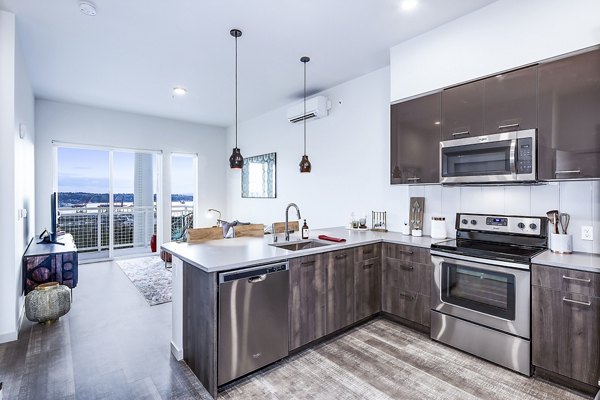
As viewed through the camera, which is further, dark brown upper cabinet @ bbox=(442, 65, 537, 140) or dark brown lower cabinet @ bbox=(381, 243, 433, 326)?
dark brown lower cabinet @ bbox=(381, 243, 433, 326)

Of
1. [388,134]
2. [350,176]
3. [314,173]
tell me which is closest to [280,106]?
[314,173]

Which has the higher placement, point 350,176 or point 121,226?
point 350,176

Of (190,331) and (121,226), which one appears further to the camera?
(121,226)

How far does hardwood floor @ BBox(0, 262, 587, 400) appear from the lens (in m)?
2.13

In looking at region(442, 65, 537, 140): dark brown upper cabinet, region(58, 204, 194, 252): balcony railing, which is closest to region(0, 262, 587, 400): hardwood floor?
region(442, 65, 537, 140): dark brown upper cabinet

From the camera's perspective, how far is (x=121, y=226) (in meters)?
6.50

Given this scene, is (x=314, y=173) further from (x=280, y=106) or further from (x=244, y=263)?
(x=244, y=263)

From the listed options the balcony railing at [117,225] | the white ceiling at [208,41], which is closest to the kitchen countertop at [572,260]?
the white ceiling at [208,41]

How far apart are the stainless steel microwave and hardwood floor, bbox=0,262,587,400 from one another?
154 centimetres

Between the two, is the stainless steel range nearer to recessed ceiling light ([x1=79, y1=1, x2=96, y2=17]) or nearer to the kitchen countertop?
the kitchen countertop

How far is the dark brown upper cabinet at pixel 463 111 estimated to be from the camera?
273 centimetres

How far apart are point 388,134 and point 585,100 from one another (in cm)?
189

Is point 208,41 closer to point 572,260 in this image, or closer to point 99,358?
point 99,358

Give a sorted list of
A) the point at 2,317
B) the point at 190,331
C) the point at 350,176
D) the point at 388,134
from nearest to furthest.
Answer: the point at 190,331
the point at 2,317
the point at 388,134
the point at 350,176
